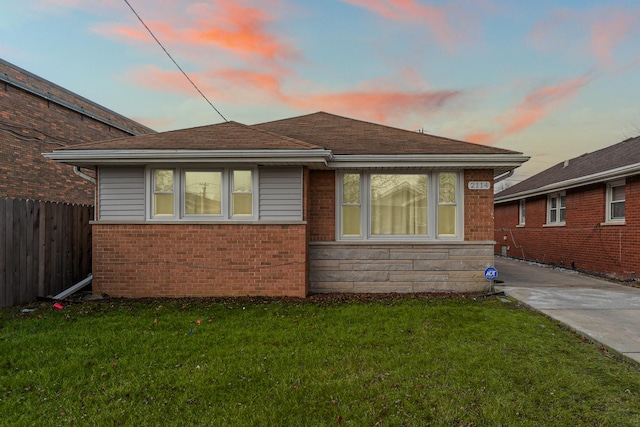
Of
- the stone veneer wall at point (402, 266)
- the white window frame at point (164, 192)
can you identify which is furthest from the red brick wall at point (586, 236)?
the white window frame at point (164, 192)

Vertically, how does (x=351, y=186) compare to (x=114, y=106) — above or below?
below

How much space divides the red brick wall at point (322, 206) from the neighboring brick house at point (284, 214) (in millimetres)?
23

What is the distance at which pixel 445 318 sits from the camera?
5.43 m

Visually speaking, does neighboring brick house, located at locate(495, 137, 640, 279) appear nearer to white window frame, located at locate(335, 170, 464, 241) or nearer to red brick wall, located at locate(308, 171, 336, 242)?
white window frame, located at locate(335, 170, 464, 241)

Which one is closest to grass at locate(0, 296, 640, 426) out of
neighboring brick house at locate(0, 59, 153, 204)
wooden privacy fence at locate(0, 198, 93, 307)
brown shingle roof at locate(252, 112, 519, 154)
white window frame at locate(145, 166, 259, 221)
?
wooden privacy fence at locate(0, 198, 93, 307)

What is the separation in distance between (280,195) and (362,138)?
276cm

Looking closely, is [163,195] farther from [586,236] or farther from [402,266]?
[586,236]

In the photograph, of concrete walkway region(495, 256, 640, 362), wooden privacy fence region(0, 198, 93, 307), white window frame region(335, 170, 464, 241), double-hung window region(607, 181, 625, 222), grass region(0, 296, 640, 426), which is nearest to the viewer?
grass region(0, 296, 640, 426)

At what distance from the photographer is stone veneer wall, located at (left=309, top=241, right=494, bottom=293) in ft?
24.7

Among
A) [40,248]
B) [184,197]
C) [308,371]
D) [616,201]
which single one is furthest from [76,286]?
[616,201]

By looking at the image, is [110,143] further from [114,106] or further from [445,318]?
[114,106]

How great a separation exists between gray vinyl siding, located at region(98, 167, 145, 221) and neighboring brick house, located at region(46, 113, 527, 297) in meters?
0.02

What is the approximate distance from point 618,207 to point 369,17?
934cm

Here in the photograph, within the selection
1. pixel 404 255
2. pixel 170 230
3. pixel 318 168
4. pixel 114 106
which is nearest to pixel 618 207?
pixel 404 255
